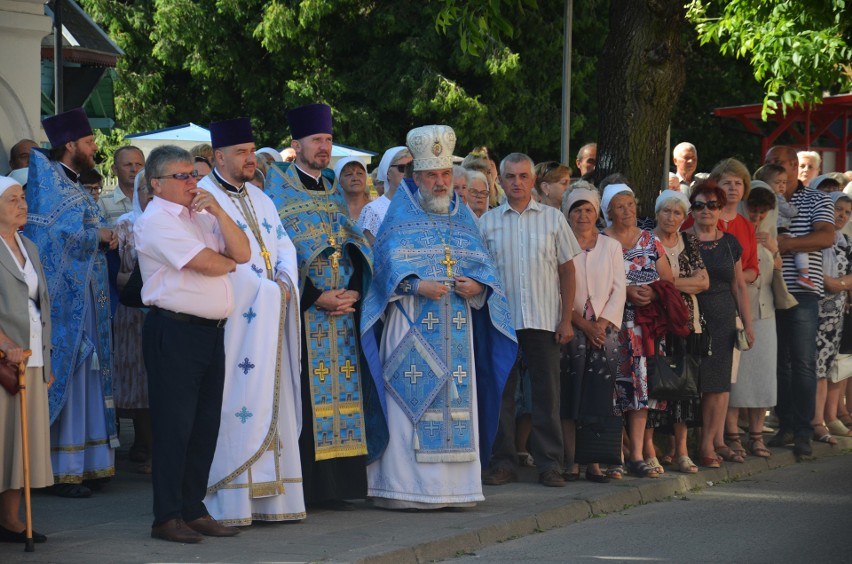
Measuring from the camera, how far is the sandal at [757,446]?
1202cm

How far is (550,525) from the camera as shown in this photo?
9.05m

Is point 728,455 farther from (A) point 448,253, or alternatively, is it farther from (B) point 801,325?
(A) point 448,253

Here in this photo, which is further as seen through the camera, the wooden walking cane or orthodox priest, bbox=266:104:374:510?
orthodox priest, bbox=266:104:374:510

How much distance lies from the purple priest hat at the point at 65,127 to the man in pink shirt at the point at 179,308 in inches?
73.9

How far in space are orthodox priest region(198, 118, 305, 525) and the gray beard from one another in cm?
103

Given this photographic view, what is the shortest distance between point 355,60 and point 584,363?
69.3ft

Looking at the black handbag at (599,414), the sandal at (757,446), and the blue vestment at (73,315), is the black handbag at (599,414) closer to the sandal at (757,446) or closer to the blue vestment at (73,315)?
the sandal at (757,446)

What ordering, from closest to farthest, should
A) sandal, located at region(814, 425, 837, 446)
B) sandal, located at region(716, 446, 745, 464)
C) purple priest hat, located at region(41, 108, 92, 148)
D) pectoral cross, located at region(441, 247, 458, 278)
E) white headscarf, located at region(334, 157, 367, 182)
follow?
pectoral cross, located at region(441, 247, 458, 278) → purple priest hat, located at region(41, 108, 92, 148) → white headscarf, located at region(334, 157, 367, 182) → sandal, located at region(716, 446, 745, 464) → sandal, located at region(814, 425, 837, 446)

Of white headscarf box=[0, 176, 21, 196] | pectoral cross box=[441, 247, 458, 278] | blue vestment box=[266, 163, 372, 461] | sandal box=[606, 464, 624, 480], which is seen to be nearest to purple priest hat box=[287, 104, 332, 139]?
blue vestment box=[266, 163, 372, 461]

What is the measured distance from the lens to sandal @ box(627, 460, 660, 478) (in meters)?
10.6

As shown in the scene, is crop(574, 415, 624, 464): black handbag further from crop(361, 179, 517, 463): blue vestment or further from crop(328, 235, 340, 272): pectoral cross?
crop(328, 235, 340, 272): pectoral cross

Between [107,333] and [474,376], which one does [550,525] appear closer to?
[474,376]

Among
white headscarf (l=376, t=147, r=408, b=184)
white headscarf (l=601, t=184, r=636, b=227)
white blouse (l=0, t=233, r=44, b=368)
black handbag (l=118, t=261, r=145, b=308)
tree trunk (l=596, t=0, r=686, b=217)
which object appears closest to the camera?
white blouse (l=0, t=233, r=44, b=368)

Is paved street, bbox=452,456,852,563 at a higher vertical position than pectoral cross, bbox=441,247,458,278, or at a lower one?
lower
